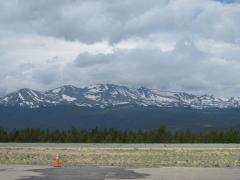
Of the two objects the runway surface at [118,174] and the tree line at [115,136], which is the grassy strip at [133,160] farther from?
the tree line at [115,136]

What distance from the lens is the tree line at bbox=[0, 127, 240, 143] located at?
3935 inches

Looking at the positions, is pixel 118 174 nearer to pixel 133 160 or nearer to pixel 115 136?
pixel 133 160

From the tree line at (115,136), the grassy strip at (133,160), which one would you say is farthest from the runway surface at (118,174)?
the tree line at (115,136)

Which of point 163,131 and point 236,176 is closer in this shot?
point 236,176

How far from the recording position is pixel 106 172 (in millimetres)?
31156

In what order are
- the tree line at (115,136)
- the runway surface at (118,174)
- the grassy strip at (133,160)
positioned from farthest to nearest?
the tree line at (115,136)
the grassy strip at (133,160)
the runway surface at (118,174)

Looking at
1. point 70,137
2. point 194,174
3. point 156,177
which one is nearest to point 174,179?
point 156,177

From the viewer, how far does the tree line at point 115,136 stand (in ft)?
328

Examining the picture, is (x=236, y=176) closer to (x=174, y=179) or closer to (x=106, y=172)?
(x=174, y=179)

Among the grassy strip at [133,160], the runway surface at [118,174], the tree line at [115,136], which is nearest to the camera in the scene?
the runway surface at [118,174]

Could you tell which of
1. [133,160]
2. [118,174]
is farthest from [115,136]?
[118,174]

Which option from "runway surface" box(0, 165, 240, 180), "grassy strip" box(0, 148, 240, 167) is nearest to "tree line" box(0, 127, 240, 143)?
"grassy strip" box(0, 148, 240, 167)

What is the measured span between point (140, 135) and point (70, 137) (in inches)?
506

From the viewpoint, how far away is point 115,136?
104688mm
